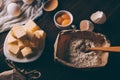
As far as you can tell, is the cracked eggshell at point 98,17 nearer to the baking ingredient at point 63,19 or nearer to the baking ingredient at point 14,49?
the baking ingredient at point 63,19

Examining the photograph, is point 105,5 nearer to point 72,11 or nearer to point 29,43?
point 72,11

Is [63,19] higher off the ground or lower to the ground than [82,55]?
higher

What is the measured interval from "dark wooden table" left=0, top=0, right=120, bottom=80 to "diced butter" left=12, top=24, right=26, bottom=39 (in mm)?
98

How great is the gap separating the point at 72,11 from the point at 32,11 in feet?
0.57

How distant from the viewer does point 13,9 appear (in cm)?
135

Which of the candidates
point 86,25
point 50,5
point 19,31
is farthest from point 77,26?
point 19,31

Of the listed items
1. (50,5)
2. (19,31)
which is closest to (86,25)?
(50,5)

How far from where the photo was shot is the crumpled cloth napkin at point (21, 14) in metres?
1.37

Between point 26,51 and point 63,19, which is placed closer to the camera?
point 26,51

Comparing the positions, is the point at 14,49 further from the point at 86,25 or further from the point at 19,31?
the point at 86,25

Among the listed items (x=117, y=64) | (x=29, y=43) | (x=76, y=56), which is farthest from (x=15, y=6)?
(x=117, y=64)

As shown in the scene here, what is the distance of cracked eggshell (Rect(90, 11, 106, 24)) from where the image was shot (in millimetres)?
1346

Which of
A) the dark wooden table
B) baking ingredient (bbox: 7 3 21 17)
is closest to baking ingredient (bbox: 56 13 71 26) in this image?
the dark wooden table

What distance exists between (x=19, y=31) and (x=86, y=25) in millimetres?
285
